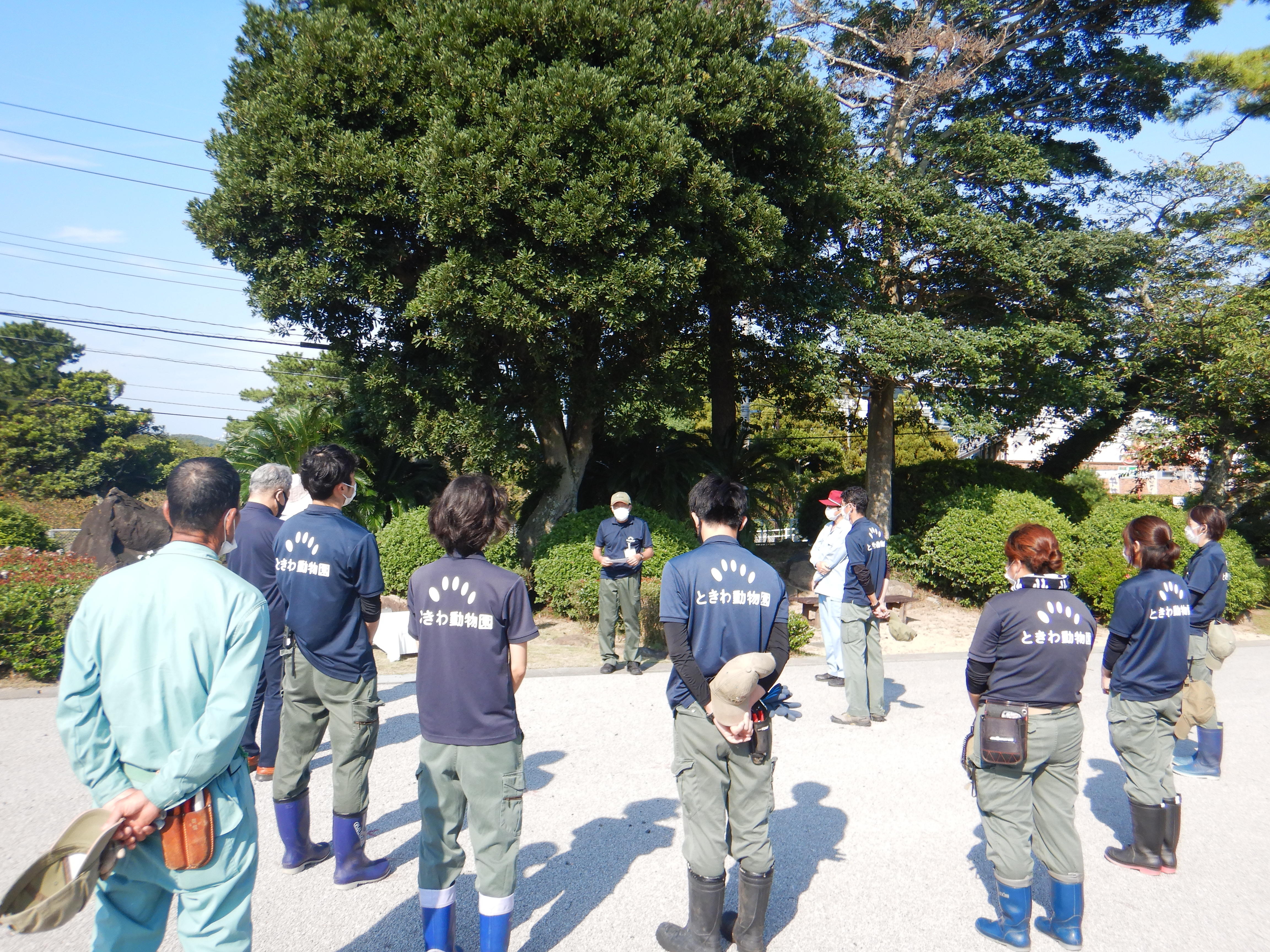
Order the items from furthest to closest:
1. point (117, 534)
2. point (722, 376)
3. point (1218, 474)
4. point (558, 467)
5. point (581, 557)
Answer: point (722, 376)
point (1218, 474)
point (558, 467)
point (117, 534)
point (581, 557)

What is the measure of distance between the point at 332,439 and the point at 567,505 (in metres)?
4.45

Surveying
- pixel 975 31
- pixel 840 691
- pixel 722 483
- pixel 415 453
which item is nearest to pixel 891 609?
pixel 840 691

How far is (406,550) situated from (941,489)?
32.0 feet

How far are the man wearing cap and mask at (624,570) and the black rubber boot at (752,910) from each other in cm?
492

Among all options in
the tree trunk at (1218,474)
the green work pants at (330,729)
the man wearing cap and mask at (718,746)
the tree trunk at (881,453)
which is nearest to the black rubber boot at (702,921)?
the man wearing cap and mask at (718,746)

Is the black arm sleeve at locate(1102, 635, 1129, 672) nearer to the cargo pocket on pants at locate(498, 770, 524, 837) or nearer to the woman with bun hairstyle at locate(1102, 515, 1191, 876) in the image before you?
the woman with bun hairstyle at locate(1102, 515, 1191, 876)

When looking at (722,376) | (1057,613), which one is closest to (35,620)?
(1057,613)

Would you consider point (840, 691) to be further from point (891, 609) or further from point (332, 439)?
point (332, 439)

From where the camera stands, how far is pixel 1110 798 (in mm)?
5176

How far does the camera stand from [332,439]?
13.3m

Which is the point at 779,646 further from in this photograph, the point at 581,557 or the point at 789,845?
the point at 581,557

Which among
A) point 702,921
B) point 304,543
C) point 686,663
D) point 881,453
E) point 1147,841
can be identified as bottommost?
point 1147,841

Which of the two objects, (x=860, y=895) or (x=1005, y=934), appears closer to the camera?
(x=1005, y=934)

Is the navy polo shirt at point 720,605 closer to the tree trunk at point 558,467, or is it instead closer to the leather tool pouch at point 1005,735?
the leather tool pouch at point 1005,735
